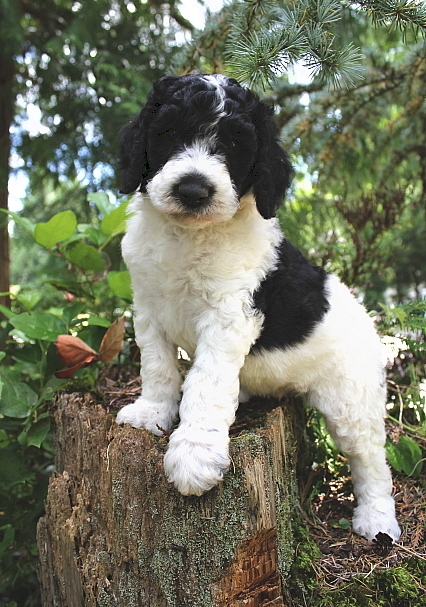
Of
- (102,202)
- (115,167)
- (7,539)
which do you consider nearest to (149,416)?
(7,539)

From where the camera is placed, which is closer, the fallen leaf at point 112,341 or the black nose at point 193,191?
the black nose at point 193,191

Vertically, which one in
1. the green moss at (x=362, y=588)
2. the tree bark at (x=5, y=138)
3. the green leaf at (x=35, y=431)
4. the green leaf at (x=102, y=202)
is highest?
the tree bark at (x=5, y=138)

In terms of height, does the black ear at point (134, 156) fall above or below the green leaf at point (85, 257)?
below

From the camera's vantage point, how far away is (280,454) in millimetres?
2762

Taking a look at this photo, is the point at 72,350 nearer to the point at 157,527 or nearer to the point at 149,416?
the point at 149,416

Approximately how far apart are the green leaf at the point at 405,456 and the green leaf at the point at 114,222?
232 centimetres

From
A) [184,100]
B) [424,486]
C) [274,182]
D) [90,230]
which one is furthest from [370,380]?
[90,230]

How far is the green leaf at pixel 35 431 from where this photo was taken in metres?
3.29

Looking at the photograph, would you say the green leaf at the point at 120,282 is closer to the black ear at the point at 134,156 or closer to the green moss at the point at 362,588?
the black ear at the point at 134,156

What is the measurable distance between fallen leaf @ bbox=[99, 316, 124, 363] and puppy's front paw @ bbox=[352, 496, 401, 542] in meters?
1.72

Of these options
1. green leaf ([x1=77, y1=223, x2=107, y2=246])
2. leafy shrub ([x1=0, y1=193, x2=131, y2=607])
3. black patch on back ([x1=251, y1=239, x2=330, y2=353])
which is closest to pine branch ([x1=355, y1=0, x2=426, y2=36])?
black patch on back ([x1=251, y1=239, x2=330, y2=353])

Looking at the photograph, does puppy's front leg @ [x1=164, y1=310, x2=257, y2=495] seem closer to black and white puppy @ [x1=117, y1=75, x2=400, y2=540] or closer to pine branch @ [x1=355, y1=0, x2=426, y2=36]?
black and white puppy @ [x1=117, y1=75, x2=400, y2=540]

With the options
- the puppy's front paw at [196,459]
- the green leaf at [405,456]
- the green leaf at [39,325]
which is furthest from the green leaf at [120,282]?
the green leaf at [405,456]

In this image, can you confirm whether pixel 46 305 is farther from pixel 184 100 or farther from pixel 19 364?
pixel 184 100
